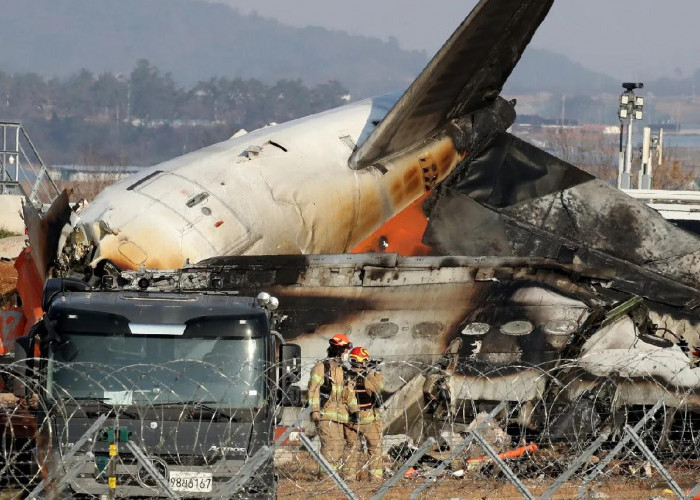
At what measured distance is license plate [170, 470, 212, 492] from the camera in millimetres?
12805

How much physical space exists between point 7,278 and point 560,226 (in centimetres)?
1780

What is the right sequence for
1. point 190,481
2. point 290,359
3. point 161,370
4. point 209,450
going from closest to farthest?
1. point 190,481
2. point 209,450
3. point 161,370
4. point 290,359

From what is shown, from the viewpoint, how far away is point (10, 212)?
4572cm

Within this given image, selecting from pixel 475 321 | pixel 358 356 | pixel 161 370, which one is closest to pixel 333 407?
pixel 358 356

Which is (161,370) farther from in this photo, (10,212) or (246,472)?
(10,212)

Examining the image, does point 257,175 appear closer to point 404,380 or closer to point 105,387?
point 404,380

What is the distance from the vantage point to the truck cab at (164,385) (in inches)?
508

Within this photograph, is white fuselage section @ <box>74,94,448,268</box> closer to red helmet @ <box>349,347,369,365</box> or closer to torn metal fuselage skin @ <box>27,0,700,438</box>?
torn metal fuselage skin @ <box>27,0,700,438</box>

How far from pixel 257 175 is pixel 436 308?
397cm

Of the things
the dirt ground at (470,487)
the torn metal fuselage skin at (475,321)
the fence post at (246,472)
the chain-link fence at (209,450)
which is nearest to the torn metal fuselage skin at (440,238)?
the torn metal fuselage skin at (475,321)

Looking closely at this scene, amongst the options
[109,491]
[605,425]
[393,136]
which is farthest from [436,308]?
[109,491]

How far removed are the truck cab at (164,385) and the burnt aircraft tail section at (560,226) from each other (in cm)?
975

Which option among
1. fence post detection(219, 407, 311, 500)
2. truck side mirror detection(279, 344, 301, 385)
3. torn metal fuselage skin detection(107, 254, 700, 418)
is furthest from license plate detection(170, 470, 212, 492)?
torn metal fuselage skin detection(107, 254, 700, 418)

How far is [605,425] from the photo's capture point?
761 inches
